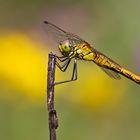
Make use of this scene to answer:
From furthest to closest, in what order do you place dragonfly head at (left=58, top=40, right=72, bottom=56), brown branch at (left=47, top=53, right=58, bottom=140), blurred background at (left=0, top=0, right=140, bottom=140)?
blurred background at (left=0, top=0, right=140, bottom=140)
dragonfly head at (left=58, top=40, right=72, bottom=56)
brown branch at (left=47, top=53, right=58, bottom=140)

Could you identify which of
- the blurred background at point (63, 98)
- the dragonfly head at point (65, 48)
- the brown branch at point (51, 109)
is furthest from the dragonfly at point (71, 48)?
the blurred background at point (63, 98)

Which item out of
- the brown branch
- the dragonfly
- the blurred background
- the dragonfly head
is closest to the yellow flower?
the blurred background

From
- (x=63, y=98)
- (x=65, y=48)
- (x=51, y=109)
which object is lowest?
(x=51, y=109)

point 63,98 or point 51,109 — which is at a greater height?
point 63,98

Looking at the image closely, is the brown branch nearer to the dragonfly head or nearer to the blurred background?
the dragonfly head

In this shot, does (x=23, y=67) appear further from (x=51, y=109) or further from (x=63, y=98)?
(x=51, y=109)

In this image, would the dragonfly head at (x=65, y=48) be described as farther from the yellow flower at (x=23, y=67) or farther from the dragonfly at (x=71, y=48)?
the yellow flower at (x=23, y=67)

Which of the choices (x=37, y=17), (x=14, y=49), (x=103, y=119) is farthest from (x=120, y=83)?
(x=37, y=17)

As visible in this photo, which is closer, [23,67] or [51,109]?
[51,109]

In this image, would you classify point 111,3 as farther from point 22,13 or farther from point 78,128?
point 78,128

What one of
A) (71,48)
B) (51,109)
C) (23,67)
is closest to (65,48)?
(71,48)

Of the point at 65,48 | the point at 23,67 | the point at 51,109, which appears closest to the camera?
the point at 51,109
